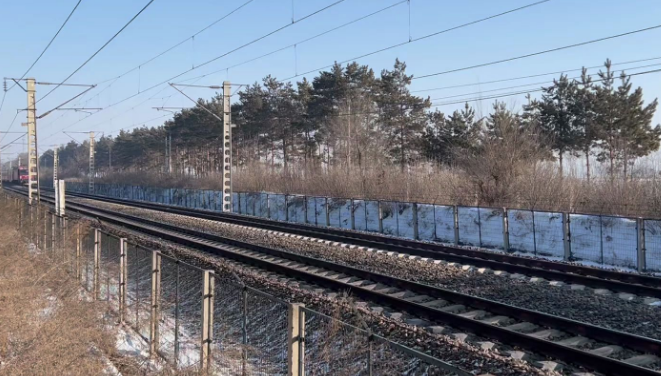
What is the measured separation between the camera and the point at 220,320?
8.47m

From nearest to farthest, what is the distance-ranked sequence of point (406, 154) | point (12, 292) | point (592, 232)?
point (12, 292) → point (592, 232) → point (406, 154)

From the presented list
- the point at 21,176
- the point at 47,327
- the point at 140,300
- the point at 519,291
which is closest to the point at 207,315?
the point at 47,327

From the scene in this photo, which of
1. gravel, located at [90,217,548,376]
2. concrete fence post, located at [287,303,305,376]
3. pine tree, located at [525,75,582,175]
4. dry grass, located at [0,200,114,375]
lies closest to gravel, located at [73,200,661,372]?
gravel, located at [90,217,548,376]

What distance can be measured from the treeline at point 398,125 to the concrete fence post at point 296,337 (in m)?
23.5

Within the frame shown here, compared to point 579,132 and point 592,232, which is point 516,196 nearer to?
Answer: point 592,232

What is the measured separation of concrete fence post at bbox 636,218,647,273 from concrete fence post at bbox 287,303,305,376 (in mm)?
12808

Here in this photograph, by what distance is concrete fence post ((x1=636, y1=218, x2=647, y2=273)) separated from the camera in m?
15.3

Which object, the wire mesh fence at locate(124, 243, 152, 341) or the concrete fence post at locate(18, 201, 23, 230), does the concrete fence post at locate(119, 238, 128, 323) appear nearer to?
the wire mesh fence at locate(124, 243, 152, 341)

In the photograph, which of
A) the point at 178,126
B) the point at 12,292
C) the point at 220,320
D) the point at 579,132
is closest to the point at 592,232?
the point at 220,320

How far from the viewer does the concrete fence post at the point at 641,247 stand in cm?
1530

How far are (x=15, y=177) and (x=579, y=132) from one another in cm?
10646

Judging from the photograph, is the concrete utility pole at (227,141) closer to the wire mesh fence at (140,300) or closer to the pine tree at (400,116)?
the pine tree at (400,116)

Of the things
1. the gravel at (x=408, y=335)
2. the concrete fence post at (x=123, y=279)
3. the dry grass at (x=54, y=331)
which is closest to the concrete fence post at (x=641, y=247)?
the gravel at (x=408, y=335)

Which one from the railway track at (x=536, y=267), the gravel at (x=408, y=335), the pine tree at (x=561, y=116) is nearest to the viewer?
the gravel at (x=408, y=335)
